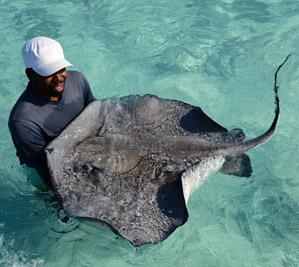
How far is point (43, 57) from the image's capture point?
14.7ft

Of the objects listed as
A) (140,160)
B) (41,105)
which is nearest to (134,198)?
(140,160)

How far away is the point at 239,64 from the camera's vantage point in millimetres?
7785

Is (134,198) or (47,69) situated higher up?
(47,69)

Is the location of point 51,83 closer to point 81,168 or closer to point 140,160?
point 81,168

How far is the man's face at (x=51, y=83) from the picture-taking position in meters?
4.58

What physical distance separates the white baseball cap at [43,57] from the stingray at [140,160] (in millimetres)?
616

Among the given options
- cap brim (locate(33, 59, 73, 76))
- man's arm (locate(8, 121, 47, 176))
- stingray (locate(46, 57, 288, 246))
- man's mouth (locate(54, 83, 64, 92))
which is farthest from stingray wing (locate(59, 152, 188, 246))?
cap brim (locate(33, 59, 73, 76))

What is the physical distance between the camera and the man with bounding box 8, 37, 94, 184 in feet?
14.9

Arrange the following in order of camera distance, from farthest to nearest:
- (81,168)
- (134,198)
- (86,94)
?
(86,94) < (81,168) < (134,198)

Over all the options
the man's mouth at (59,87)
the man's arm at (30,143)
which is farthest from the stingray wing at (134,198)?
the man's mouth at (59,87)

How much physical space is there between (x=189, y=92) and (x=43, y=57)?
10.8 feet

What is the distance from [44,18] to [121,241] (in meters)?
5.44

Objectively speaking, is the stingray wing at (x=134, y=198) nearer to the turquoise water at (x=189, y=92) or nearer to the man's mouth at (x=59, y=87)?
the turquoise water at (x=189, y=92)

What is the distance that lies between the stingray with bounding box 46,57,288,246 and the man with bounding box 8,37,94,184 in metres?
0.19
